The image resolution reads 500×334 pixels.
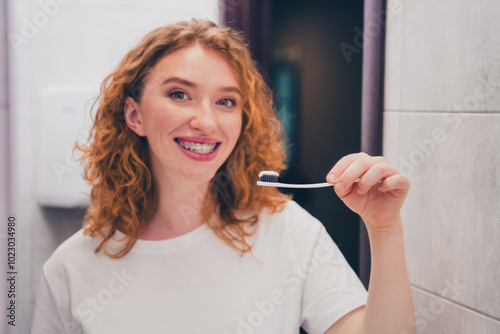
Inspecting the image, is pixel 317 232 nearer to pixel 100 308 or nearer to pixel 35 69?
pixel 100 308

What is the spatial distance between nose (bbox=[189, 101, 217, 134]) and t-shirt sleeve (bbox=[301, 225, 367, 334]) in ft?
0.96

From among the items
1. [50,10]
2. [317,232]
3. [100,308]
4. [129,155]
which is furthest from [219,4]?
[100,308]

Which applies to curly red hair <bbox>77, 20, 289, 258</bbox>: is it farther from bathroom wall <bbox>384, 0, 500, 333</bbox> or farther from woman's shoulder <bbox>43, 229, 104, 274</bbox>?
bathroom wall <bbox>384, 0, 500, 333</bbox>

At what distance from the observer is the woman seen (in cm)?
79

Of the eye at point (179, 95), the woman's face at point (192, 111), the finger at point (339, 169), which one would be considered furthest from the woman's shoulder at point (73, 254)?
the finger at point (339, 169)

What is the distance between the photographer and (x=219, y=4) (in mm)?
1240

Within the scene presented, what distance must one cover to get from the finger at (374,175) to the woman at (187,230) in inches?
9.4

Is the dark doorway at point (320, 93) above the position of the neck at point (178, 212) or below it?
above

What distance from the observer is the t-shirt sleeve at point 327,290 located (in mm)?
758

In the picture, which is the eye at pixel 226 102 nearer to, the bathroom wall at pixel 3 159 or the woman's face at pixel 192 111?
the woman's face at pixel 192 111

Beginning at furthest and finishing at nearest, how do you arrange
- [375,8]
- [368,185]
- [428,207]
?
[375,8] → [428,207] → [368,185]

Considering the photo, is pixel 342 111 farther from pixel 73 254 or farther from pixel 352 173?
pixel 73 254

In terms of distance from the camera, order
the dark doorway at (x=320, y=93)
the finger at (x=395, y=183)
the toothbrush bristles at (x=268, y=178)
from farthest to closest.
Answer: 1. the dark doorway at (x=320, y=93)
2. the toothbrush bristles at (x=268, y=178)
3. the finger at (x=395, y=183)

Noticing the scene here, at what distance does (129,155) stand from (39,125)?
425 mm
